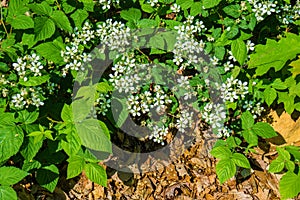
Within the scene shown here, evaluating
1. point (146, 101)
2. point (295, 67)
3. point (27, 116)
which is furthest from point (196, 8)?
point (27, 116)

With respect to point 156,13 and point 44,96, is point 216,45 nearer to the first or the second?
point 156,13

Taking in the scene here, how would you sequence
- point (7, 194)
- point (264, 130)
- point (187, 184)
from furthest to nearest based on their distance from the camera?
1. point (187, 184)
2. point (264, 130)
3. point (7, 194)

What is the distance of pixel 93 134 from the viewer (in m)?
2.81

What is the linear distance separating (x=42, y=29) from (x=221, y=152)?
1.52 m

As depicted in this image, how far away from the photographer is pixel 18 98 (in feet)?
9.05

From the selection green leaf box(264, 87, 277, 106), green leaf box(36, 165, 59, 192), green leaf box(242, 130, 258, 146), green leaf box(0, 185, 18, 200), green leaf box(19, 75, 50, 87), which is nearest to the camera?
green leaf box(0, 185, 18, 200)

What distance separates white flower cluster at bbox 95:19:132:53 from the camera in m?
3.00

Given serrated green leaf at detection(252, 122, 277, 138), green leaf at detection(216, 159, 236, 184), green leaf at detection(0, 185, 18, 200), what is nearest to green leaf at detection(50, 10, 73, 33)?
green leaf at detection(0, 185, 18, 200)

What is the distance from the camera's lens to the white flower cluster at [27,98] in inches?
108

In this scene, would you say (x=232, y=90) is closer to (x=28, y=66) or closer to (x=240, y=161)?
(x=240, y=161)

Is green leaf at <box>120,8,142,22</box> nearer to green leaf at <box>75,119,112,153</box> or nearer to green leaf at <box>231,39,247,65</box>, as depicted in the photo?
green leaf at <box>231,39,247,65</box>

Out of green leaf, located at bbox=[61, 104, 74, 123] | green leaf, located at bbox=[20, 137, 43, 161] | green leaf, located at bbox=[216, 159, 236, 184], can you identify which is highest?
green leaf, located at bbox=[61, 104, 74, 123]

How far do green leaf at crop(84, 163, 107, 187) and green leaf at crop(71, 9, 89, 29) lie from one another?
0.98 meters

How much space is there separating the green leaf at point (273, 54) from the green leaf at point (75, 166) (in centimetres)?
141
